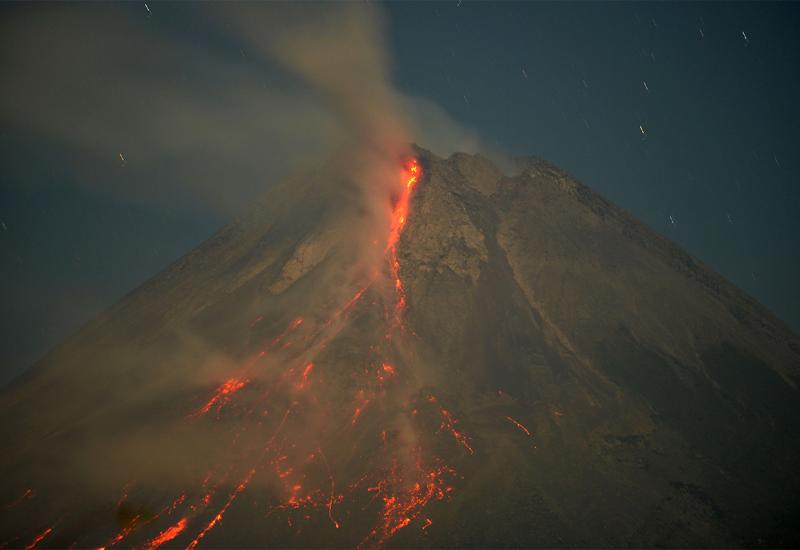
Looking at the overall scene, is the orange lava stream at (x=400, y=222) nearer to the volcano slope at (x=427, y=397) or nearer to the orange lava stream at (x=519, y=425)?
the volcano slope at (x=427, y=397)

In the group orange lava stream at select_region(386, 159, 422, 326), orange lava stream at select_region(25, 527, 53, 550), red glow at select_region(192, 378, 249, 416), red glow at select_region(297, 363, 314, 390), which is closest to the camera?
orange lava stream at select_region(25, 527, 53, 550)

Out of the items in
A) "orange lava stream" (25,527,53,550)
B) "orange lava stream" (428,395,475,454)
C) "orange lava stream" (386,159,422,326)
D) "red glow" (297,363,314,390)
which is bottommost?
"orange lava stream" (428,395,475,454)

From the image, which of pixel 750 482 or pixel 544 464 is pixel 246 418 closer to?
pixel 544 464

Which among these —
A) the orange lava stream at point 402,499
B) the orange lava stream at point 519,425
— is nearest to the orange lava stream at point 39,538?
the orange lava stream at point 402,499

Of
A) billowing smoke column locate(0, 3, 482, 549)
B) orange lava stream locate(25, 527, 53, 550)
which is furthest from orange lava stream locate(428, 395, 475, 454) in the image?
orange lava stream locate(25, 527, 53, 550)

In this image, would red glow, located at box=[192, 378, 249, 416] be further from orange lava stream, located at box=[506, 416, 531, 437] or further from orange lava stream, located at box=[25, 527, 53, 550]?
orange lava stream, located at box=[506, 416, 531, 437]
